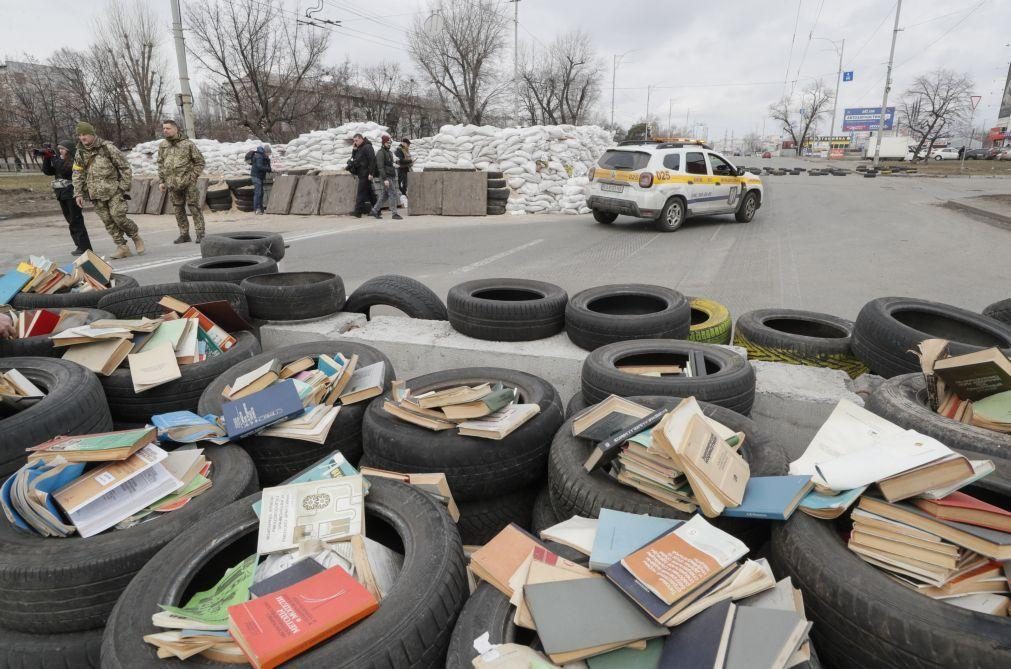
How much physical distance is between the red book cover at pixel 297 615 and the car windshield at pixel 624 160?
12231mm

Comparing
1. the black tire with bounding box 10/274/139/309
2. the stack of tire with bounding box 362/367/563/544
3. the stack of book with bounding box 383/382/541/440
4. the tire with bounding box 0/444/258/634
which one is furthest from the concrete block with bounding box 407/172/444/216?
the tire with bounding box 0/444/258/634

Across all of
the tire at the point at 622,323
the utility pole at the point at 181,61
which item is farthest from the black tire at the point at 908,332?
the utility pole at the point at 181,61

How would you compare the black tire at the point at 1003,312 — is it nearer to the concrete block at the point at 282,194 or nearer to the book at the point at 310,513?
the book at the point at 310,513

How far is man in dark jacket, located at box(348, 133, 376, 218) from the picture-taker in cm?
1523

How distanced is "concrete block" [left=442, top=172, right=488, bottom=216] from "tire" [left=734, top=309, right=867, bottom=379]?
12504mm

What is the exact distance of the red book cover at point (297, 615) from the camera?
63.4 inches

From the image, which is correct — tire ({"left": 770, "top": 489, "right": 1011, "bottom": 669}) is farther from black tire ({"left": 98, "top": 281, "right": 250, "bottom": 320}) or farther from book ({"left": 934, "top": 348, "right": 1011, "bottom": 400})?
black tire ({"left": 98, "top": 281, "right": 250, "bottom": 320})

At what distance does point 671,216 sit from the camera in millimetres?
12930

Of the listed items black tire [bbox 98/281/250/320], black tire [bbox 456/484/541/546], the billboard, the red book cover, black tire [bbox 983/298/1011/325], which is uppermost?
the billboard

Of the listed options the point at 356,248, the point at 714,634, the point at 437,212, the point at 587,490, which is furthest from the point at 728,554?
the point at 437,212

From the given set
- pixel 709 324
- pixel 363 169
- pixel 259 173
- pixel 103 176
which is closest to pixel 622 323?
pixel 709 324

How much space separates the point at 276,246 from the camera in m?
7.04

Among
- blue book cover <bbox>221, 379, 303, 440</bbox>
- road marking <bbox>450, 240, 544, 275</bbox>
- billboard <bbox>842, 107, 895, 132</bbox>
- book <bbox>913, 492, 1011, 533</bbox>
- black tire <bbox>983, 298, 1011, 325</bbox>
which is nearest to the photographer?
book <bbox>913, 492, 1011, 533</bbox>

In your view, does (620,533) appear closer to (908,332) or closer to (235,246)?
(908,332)
